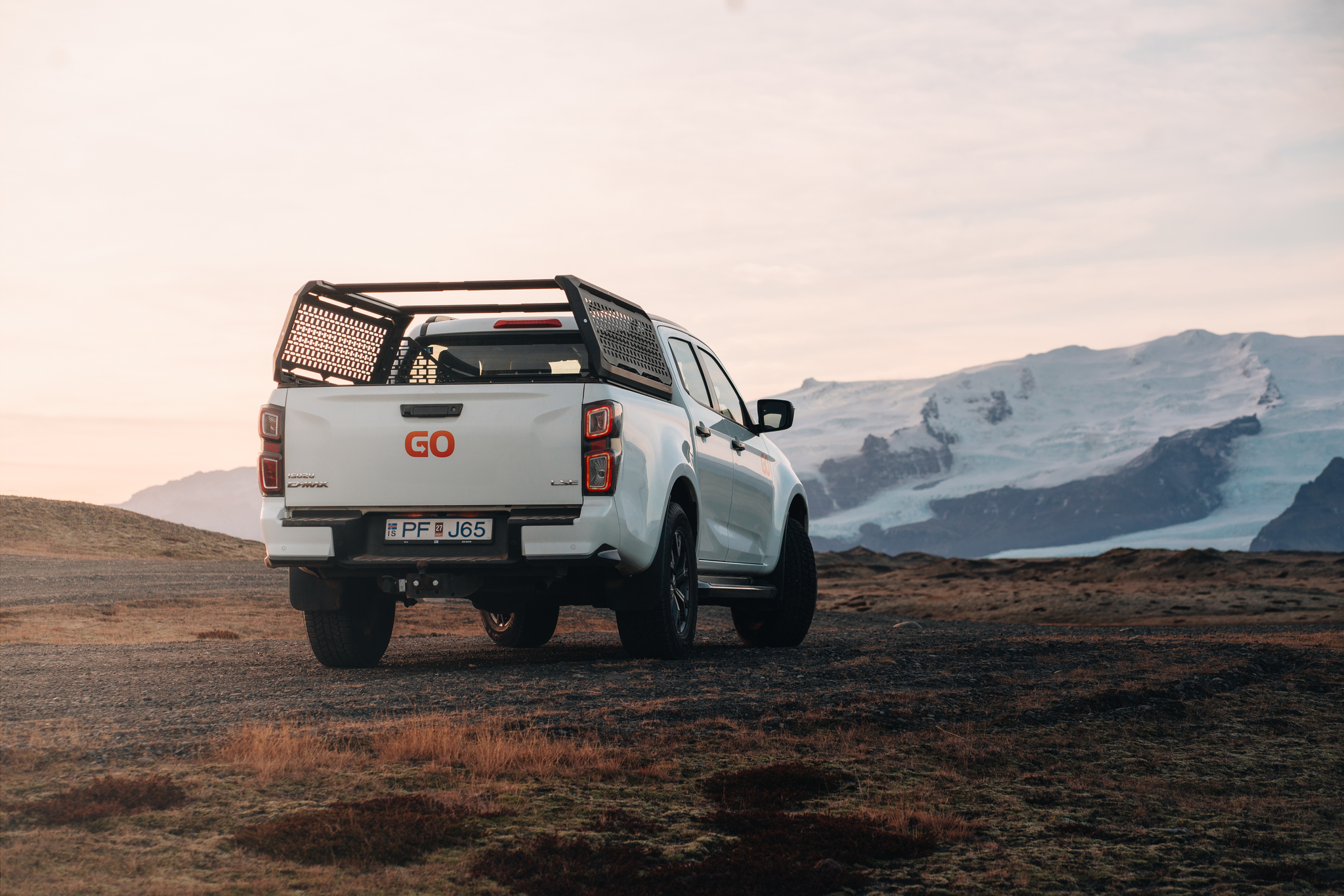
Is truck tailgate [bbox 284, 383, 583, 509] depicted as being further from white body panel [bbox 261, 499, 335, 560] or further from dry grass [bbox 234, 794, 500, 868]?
dry grass [bbox 234, 794, 500, 868]

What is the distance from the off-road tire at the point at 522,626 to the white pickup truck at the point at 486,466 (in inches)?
90.9

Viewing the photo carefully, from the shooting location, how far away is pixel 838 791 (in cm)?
457

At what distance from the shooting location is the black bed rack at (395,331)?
736 centimetres

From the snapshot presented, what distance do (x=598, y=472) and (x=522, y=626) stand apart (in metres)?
4.34

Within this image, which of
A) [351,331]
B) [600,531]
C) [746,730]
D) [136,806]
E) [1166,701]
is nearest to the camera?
[136,806]

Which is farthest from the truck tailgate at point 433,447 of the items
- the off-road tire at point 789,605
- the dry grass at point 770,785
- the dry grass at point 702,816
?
the off-road tire at point 789,605

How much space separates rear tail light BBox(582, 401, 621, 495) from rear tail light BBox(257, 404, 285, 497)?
1.89 metres

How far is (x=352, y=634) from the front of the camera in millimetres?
8156

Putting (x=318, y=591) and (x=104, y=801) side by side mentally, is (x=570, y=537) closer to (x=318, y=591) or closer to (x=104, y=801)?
(x=318, y=591)

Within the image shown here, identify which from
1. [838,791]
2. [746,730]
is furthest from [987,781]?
[746,730]

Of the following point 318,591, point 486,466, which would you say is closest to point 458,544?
point 486,466

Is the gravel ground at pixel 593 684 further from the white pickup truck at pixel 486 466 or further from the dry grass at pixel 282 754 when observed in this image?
the white pickup truck at pixel 486 466

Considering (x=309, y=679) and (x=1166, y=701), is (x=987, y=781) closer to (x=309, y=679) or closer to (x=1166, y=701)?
(x=1166, y=701)

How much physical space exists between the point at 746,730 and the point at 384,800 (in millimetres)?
1902
